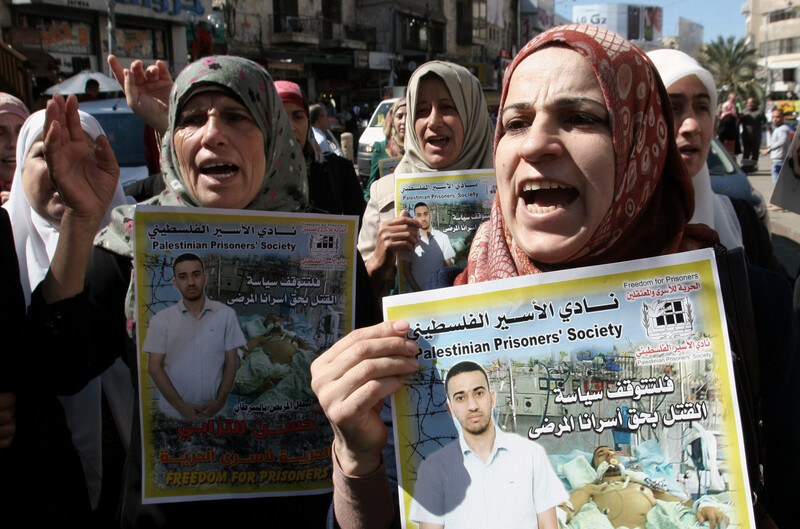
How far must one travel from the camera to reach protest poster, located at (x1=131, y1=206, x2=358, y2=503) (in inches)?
63.9

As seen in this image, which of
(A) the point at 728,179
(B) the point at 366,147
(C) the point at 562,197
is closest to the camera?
(C) the point at 562,197

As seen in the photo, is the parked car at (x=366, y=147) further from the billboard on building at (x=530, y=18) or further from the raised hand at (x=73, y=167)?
the billboard on building at (x=530, y=18)

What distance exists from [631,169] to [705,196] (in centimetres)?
132

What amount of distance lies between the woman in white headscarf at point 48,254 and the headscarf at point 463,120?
1.47 meters

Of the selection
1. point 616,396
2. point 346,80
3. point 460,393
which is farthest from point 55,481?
point 346,80

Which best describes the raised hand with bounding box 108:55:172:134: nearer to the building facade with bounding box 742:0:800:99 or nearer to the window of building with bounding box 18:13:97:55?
the window of building with bounding box 18:13:97:55

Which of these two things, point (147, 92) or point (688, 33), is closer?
point (147, 92)

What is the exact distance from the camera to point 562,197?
4.23ft

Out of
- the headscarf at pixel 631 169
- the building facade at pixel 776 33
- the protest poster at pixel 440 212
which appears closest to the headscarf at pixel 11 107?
the protest poster at pixel 440 212

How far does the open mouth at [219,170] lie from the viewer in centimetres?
191

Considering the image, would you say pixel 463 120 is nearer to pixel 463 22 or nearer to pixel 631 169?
pixel 631 169

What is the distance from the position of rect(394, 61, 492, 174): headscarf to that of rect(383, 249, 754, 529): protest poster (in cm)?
200

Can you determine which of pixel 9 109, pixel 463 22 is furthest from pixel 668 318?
pixel 463 22

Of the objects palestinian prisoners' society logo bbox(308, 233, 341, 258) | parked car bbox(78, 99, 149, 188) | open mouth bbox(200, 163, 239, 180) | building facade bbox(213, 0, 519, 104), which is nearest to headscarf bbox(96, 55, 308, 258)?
open mouth bbox(200, 163, 239, 180)
